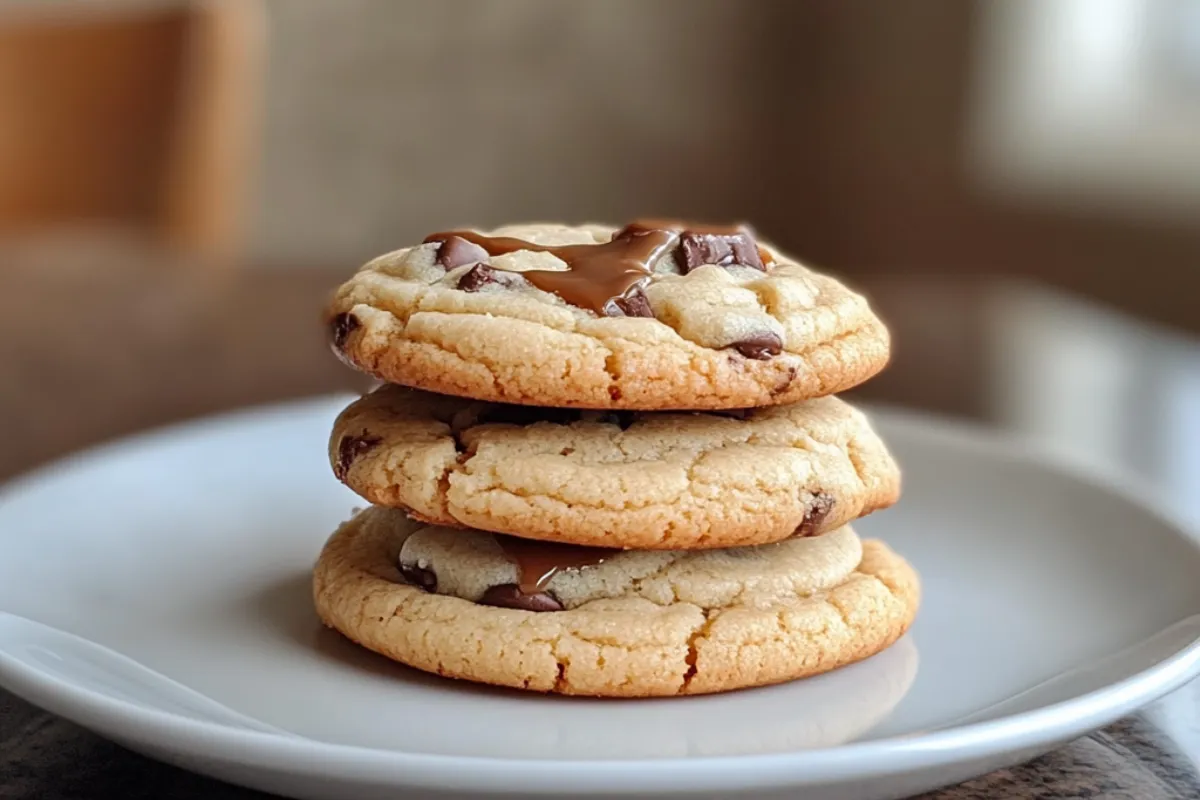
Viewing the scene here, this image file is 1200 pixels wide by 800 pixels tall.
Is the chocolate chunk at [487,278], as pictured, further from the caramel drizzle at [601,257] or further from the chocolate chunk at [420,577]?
the chocolate chunk at [420,577]

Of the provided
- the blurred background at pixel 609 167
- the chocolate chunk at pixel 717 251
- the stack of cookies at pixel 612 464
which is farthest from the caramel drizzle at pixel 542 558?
the blurred background at pixel 609 167

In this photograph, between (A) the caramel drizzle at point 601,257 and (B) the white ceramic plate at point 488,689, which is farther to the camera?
(A) the caramel drizzle at point 601,257

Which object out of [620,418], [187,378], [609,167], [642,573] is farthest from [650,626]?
[609,167]

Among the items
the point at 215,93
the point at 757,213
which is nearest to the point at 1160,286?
the point at 757,213

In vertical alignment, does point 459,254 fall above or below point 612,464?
A: above

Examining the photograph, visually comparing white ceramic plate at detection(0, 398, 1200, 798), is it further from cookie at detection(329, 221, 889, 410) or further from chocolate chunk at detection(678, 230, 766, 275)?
chocolate chunk at detection(678, 230, 766, 275)

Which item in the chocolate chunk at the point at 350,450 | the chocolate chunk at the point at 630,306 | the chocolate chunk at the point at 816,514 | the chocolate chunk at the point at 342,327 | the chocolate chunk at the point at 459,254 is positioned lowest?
the chocolate chunk at the point at 816,514

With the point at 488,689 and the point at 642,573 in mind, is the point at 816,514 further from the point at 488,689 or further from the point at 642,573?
the point at 488,689

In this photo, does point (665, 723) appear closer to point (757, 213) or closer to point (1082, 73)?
point (1082, 73)
